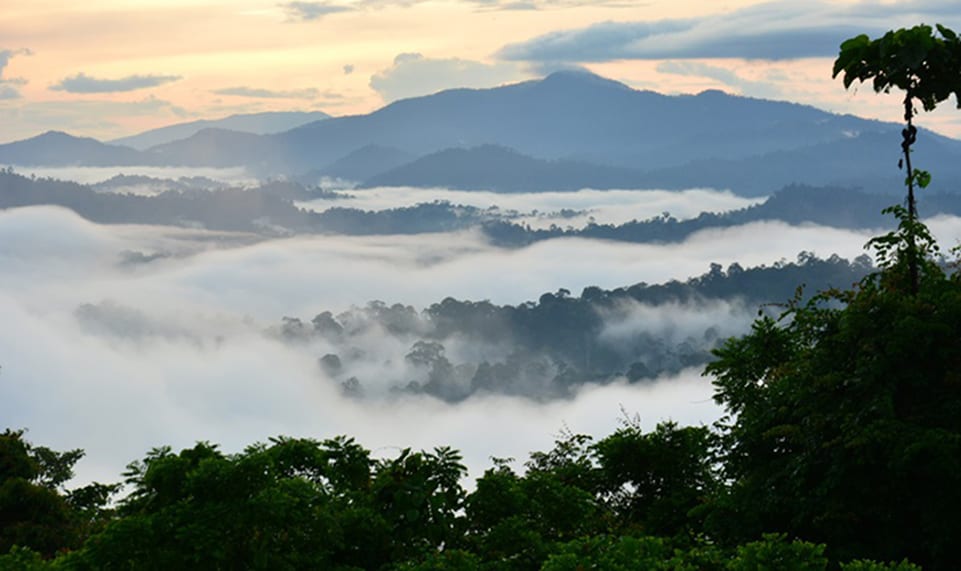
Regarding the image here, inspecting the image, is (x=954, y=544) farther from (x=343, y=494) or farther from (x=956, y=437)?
(x=343, y=494)

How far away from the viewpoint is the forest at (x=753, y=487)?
10.3 m

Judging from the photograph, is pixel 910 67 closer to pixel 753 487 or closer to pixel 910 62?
pixel 910 62

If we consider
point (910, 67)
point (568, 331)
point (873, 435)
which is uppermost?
point (910, 67)

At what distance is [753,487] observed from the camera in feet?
40.1

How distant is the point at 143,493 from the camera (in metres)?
11.6

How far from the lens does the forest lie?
10.3m

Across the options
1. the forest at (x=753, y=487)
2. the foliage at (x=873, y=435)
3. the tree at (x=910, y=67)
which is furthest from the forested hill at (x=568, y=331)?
the tree at (x=910, y=67)

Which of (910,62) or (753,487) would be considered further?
(753,487)

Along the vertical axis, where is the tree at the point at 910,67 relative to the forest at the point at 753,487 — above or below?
above

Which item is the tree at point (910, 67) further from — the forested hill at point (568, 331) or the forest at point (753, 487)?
the forested hill at point (568, 331)

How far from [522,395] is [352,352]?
3171 centimetres

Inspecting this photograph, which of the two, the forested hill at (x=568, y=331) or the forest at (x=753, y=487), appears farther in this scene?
the forested hill at (x=568, y=331)

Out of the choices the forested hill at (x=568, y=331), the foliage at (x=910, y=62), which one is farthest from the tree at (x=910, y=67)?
the forested hill at (x=568, y=331)

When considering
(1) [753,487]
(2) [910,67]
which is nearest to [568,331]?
(1) [753,487]
